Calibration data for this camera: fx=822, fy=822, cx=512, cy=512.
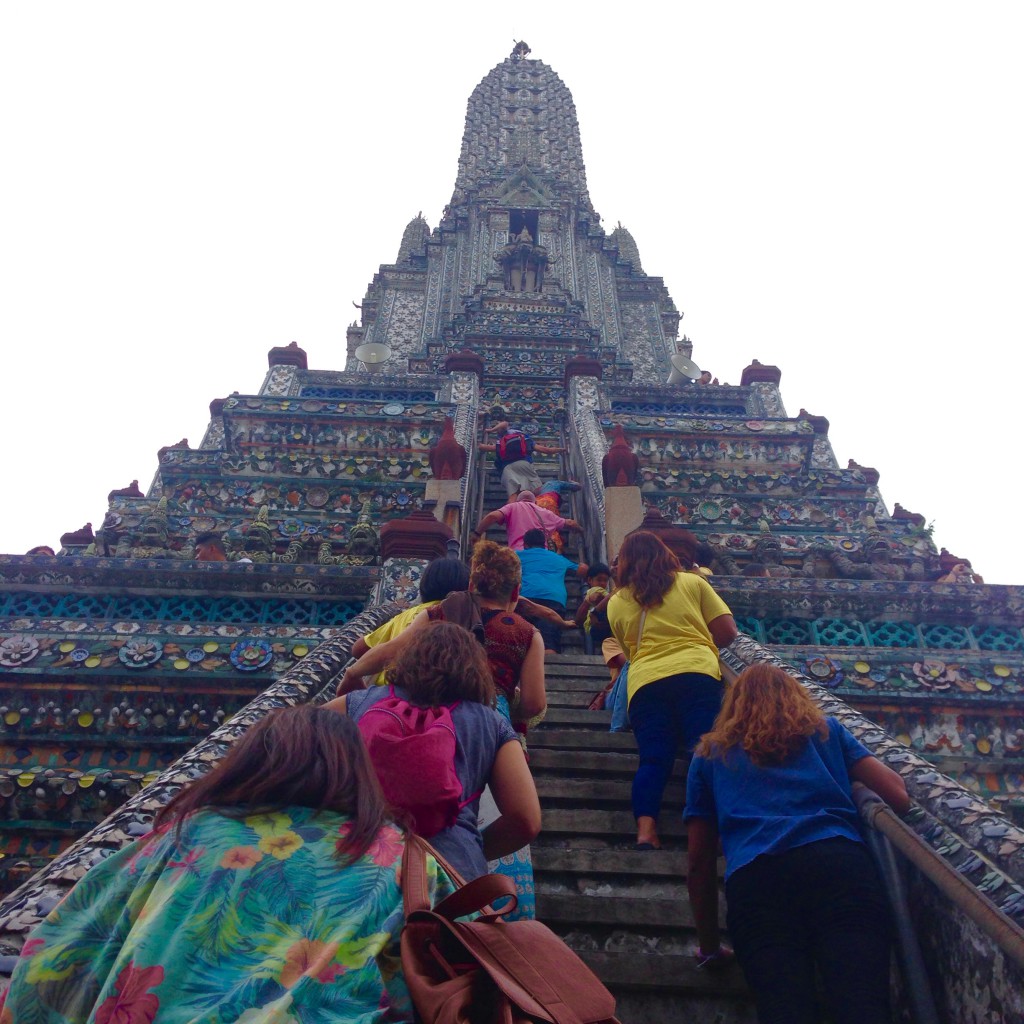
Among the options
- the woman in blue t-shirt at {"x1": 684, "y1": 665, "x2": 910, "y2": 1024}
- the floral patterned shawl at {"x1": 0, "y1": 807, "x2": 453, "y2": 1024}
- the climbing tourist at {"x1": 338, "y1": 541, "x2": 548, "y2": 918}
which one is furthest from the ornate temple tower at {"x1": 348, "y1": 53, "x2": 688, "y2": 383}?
the floral patterned shawl at {"x1": 0, "y1": 807, "x2": 453, "y2": 1024}

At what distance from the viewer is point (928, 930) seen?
2.62 metres

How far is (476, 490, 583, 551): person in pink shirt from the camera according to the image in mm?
7242

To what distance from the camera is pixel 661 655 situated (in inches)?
156

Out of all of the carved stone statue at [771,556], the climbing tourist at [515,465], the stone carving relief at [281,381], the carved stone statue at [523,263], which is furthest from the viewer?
the carved stone statue at [523,263]

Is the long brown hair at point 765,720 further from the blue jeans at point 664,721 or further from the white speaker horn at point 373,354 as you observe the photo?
the white speaker horn at point 373,354

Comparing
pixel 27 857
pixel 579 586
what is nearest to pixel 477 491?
pixel 579 586

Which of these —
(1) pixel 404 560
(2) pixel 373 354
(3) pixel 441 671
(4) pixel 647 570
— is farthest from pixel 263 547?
(2) pixel 373 354

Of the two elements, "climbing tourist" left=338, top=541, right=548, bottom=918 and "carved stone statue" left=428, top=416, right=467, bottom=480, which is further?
"carved stone statue" left=428, top=416, right=467, bottom=480

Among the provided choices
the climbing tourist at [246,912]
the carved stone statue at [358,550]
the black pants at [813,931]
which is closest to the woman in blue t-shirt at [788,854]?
the black pants at [813,931]

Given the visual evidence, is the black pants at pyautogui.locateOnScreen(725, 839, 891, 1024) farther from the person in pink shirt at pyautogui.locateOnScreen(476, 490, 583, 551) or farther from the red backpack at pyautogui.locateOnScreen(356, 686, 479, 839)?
the person in pink shirt at pyautogui.locateOnScreen(476, 490, 583, 551)

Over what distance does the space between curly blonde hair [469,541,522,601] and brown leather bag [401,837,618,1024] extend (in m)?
2.32

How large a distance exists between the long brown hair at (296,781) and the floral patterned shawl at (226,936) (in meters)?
0.03

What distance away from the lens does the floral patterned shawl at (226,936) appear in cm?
142

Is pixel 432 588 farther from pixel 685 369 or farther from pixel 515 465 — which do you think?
pixel 685 369
